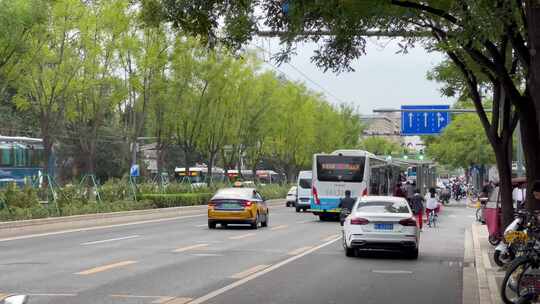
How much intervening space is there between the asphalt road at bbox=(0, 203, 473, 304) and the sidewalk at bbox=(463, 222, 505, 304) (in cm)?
26

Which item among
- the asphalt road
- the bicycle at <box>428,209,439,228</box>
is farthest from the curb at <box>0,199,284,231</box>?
the bicycle at <box>428,209,439,228</box>

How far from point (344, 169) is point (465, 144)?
130 feet

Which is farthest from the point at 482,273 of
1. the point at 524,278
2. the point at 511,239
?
the point at 524,278

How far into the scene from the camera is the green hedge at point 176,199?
41.7m

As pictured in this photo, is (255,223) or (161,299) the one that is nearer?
(161,299)

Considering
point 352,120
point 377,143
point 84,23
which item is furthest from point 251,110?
point 377,143

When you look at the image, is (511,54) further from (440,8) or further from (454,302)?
(454,302)

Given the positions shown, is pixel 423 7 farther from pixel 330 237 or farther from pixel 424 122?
pixel 424 122

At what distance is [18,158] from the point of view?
46312mm

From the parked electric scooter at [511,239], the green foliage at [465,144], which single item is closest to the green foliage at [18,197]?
the parked electric scooter at [511,239]

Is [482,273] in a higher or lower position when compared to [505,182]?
lower

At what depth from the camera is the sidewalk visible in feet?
41.1

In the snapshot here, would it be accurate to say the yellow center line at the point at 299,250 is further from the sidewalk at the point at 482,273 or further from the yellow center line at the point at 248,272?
the sidewalk at the point at 482,273

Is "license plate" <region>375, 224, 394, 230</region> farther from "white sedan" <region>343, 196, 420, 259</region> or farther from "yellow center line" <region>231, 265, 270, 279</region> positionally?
"yellow center line" <region>231, 265, 270, 279</region>
